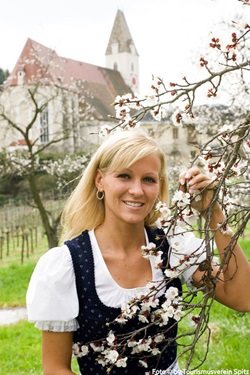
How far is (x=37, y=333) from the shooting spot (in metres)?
5.33

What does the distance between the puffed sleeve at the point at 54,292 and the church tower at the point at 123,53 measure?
194 feet

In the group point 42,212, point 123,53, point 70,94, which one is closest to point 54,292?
point 42,212

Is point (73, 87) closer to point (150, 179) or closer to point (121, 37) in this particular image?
point (150, 179)

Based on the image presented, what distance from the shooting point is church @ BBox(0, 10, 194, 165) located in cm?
1870

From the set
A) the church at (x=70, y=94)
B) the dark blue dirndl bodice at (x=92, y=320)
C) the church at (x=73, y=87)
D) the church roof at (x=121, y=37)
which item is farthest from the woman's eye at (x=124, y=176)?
the church roof at (x=121, y=37)

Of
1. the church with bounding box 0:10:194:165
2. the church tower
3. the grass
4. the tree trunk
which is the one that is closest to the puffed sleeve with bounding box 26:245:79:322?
the grass

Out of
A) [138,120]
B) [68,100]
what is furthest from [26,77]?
[138,120]

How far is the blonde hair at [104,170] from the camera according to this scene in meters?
1.85

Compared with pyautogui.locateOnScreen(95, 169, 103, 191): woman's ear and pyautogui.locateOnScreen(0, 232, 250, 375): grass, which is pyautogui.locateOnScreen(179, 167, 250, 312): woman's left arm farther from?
pyautogui.locateOnScreen(0, 232, 250, 375): grass

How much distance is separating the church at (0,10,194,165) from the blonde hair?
40.3 ft

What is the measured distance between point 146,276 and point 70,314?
297 millimetres

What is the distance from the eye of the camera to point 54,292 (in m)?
1.79

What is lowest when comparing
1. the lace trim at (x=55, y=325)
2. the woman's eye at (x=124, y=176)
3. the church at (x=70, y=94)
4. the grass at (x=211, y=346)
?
the grass at (x=211, y=346)

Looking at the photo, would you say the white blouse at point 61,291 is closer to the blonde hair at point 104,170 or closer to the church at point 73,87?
the blonde hair at point 104,170
